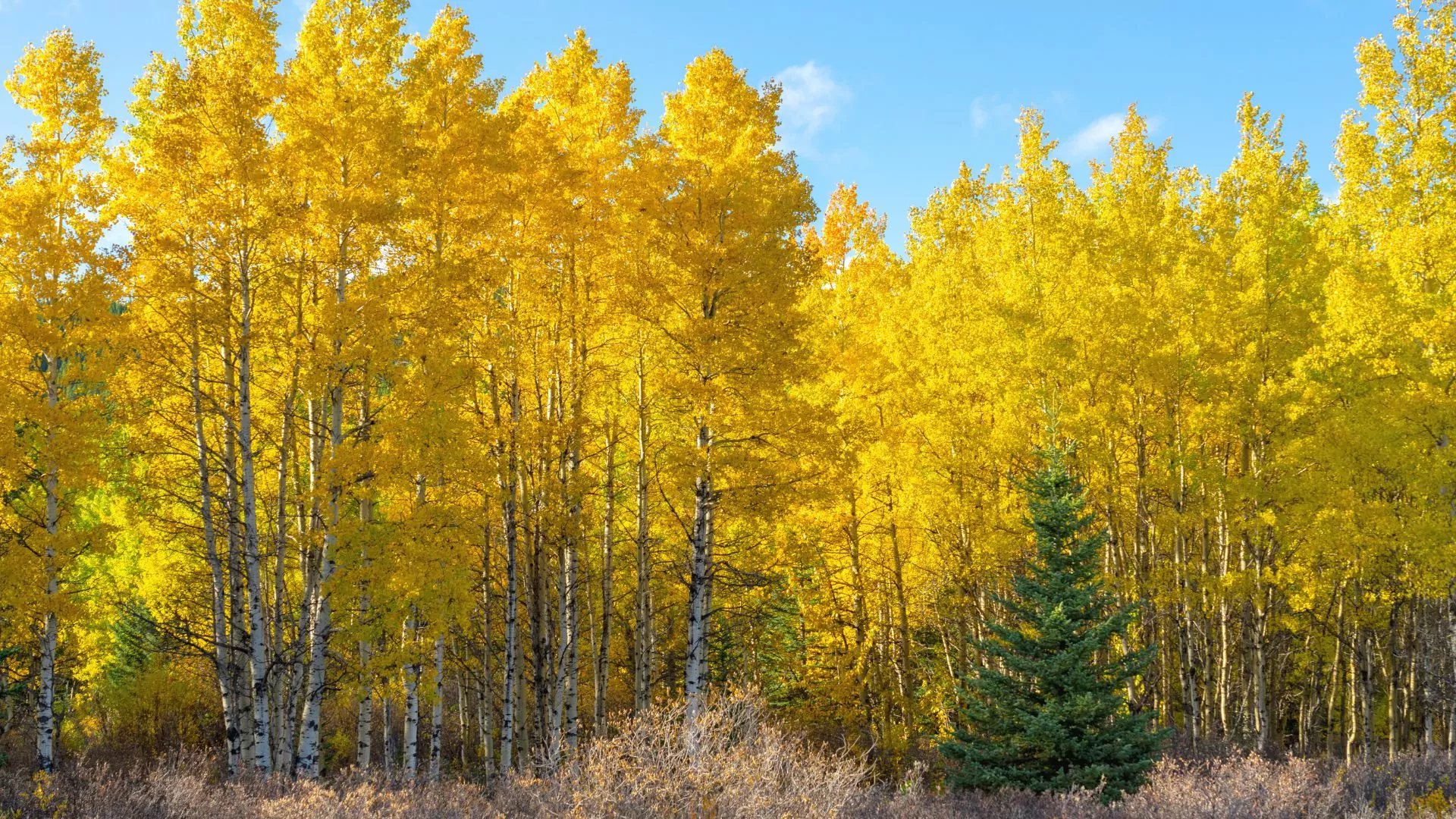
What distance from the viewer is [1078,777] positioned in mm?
11477

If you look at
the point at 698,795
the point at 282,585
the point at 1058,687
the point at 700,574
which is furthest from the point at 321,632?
the point at 1058,687

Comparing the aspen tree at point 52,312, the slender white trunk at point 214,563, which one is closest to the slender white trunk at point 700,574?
the slender white trunk at point 214,563

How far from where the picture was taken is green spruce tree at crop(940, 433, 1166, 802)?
463 inches

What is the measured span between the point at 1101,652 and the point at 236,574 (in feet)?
47.5

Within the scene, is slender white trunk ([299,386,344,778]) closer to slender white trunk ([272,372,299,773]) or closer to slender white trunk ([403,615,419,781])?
slender white trunk ([272,372,299,773])

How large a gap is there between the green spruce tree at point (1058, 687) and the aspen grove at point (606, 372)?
4.04 feet

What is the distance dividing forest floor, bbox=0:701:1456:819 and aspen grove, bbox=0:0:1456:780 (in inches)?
53.9

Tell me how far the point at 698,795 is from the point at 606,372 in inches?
315

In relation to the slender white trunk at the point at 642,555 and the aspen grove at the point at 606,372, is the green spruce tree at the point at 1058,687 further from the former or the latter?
the slender white trunk at the point at 642,555

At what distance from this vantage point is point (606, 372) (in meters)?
14.1

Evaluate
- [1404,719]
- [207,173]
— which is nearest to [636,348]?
[207,173]

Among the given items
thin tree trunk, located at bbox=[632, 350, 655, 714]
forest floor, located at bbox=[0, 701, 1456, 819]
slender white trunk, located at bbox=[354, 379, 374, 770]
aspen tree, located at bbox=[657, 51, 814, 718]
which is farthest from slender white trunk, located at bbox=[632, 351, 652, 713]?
forest floor, located at bbox=[0, 701, 1456, 819]

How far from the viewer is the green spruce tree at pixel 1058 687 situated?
38.6 feet

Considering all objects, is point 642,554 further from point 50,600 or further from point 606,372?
point 50,600
